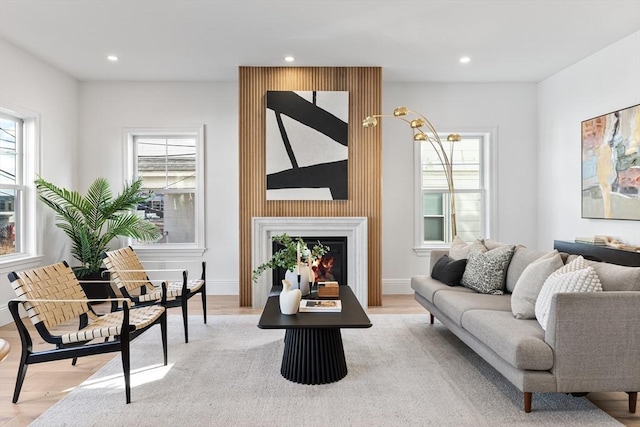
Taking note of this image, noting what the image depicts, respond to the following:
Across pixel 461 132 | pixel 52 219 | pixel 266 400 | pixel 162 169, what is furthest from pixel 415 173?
pixel 52 219

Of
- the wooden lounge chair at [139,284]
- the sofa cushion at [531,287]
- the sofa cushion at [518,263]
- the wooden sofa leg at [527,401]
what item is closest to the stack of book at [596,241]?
the sofa cushion at [518,263]

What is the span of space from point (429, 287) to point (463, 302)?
67 cm

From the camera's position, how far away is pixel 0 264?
419cm

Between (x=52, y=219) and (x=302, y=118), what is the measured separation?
3127 mm

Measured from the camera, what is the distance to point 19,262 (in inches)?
174

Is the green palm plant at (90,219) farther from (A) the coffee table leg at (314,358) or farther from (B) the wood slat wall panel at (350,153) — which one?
(A) the coffee table leg at (314,358)

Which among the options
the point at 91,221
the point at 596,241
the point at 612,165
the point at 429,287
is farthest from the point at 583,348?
the point at 91,221

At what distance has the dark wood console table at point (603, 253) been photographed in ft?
11.7

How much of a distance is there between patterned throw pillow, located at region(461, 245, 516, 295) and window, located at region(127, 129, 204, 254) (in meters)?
3.54

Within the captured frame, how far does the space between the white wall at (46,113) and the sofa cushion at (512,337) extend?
14.2ft

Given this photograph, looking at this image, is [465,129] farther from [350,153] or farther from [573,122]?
[350,153]

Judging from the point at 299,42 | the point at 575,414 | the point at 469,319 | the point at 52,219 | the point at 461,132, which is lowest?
the point at 575,414

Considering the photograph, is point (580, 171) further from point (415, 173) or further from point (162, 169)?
point (162, 169)

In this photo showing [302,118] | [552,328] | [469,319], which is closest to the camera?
[552,328]
